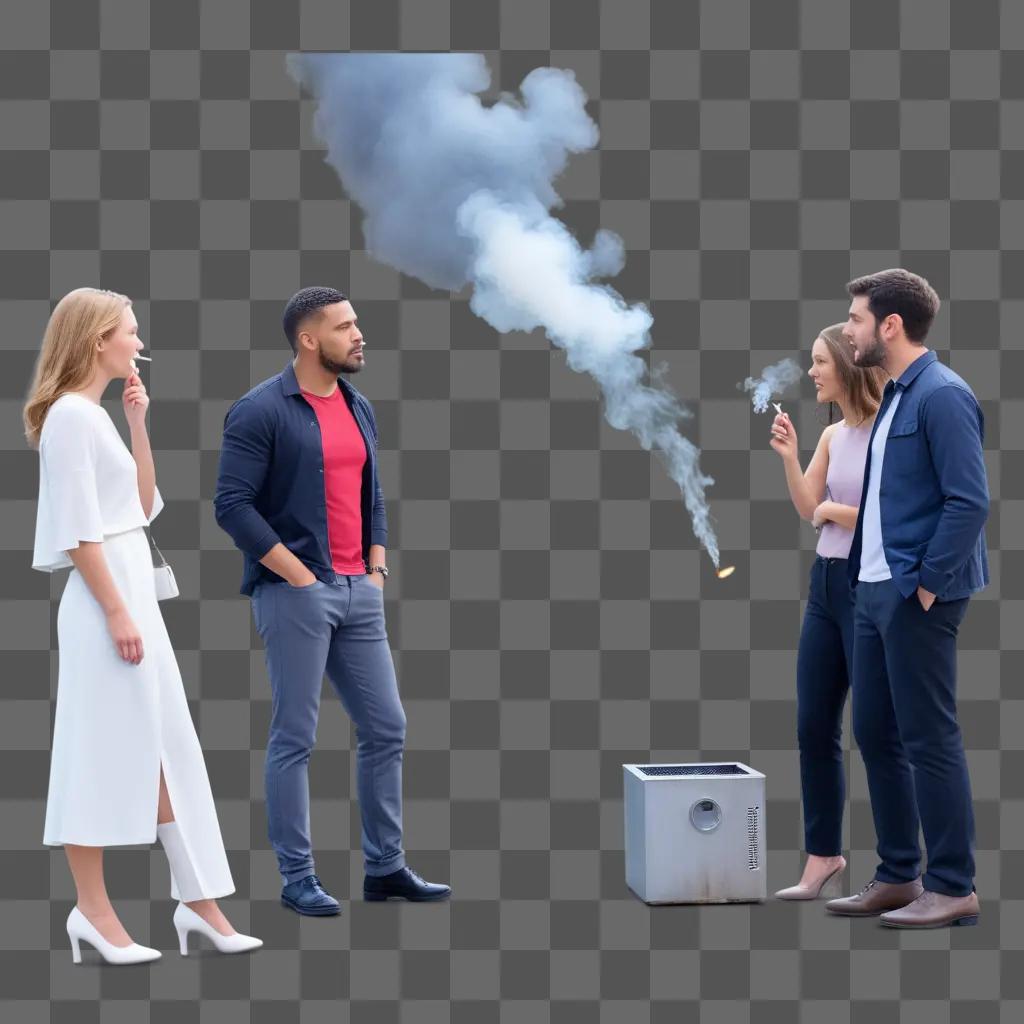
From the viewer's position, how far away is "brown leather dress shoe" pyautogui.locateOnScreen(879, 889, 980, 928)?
20.6 feet

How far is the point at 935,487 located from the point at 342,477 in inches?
92.1

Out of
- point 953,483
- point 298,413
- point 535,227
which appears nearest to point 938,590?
point 953,483

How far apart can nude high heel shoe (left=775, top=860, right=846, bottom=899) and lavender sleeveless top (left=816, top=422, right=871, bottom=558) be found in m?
1.32

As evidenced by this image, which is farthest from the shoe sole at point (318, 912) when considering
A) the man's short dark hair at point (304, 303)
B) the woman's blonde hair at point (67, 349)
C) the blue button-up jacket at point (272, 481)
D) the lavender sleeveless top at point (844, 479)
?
the lavender sleeveless top at point (844, 479)

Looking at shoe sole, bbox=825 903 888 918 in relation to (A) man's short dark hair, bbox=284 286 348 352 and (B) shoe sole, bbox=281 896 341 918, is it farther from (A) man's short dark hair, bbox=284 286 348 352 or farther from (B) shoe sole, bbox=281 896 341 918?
(A) man's short dark hair, bbox=284 286 348 352

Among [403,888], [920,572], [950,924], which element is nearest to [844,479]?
[920,572]

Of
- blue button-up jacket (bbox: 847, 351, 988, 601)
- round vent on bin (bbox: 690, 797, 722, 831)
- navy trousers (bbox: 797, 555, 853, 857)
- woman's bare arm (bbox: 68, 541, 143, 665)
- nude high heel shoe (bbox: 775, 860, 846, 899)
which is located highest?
Result: blue button-up jacket (bbox: 847, 351, 988, 601)

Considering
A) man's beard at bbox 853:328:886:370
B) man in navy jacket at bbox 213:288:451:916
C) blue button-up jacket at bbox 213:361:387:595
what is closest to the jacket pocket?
man's beard at bbox 853:328:886:370

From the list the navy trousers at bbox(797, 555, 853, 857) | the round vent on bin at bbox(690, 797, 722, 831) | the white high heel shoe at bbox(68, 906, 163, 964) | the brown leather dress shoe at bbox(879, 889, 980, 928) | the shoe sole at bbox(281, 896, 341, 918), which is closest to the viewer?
the white high heel shoe at bbox(68, 906, 163, 964)

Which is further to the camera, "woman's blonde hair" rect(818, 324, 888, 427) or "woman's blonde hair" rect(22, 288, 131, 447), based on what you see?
"woman's blonde hair" rect(818, 324, 888, 427)

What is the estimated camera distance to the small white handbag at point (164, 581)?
6172mm

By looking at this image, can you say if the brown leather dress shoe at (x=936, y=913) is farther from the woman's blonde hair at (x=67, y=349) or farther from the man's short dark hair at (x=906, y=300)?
the woman's blonde hair at (x=67, y=349)

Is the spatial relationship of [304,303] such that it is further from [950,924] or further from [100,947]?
[950,924]

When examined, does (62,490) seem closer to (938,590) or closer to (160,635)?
(160,635)
